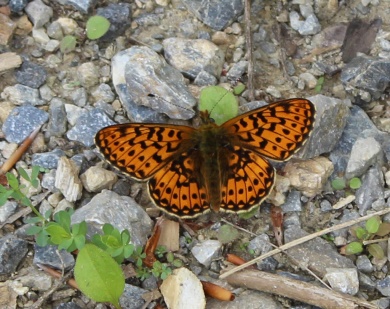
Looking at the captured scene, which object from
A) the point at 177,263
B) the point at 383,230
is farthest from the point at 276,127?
the point at 177,263

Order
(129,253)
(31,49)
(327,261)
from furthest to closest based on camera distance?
1. (31,49)
2. (327,261)
3. (129,253)

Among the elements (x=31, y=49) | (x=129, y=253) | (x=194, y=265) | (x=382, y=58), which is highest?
(x=382, y=58)

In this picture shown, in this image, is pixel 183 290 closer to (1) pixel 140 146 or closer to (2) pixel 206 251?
Answer: (2) pixel 206 251

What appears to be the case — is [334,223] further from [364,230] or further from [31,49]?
[31,49]

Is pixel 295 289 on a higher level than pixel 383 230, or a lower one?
lower

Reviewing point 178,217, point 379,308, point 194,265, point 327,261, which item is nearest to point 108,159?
point 178,217

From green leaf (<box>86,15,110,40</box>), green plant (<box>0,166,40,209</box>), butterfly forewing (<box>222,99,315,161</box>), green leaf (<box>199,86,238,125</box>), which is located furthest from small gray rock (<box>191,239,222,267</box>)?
green leaf (<box>86,15,110,40</box>)

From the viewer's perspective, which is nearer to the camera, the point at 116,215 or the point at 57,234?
the point at 57,234
